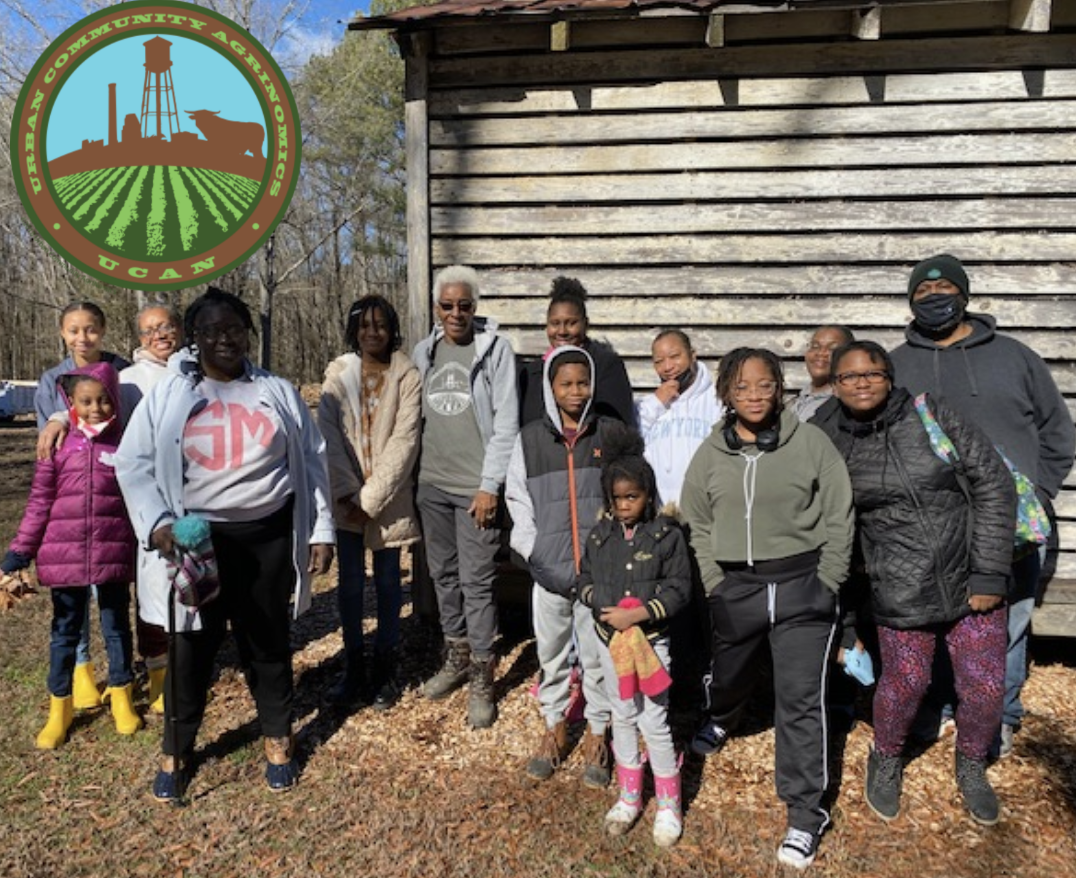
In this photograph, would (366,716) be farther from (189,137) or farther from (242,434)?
(189,137)

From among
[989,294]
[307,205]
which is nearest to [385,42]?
[307,205]

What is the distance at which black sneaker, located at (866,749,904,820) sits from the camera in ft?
10.7

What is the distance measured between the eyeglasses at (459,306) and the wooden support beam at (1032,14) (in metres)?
3.60

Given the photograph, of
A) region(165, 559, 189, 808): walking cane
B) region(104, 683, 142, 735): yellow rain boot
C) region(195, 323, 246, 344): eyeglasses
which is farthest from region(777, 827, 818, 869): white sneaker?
region(104, 683, 142, 735): yellow rain boot

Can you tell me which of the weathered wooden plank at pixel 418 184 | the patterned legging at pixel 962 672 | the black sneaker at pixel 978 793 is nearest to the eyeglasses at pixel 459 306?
the weathered wooden plank at pixel 418 184

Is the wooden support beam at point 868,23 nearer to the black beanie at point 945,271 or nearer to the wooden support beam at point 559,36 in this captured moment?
the wooden support beam at point 559,36

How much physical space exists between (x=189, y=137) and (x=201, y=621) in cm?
987

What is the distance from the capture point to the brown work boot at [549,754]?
3588 millimetres

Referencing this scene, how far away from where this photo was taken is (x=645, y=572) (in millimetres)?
3029

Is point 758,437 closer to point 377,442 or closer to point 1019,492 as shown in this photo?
point 1019,492

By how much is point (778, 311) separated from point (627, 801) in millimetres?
3192

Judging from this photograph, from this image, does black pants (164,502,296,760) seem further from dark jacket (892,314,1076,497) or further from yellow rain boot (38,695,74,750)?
dark jacket (892,314,1076,497)

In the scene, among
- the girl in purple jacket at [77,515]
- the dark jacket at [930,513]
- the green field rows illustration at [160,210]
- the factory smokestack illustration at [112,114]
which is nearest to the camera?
the dark jacket at [930,513]

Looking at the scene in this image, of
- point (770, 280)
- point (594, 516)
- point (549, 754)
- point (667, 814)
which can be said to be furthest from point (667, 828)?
point (770, 280)
